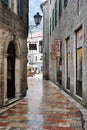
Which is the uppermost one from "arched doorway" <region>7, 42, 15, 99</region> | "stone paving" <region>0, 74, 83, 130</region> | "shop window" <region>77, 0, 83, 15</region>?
"shop window" <region>77, 0, 83, 15</region>

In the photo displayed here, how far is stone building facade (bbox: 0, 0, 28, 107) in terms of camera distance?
10711 mm

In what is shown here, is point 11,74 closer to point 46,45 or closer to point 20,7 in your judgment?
point 20,7

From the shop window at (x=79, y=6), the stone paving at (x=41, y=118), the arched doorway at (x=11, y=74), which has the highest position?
the shop window at (x=79, y=6)

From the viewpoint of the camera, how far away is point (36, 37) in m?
75.2

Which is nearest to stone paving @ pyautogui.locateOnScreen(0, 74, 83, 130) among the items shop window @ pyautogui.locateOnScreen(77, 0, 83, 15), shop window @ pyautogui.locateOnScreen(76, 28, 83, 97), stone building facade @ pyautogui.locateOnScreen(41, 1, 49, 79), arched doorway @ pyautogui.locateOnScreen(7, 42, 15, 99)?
shop window @ pyautogui.locateOnScreen(76, 28, 83, 97)

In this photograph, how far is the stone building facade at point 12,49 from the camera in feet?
35.1

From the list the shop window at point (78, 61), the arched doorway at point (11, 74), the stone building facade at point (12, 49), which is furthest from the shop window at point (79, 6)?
the arched doorway at point (11, 74)

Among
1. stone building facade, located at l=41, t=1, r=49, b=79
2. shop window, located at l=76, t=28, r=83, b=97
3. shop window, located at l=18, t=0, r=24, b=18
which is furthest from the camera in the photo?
stone building facade, located at l=41, t=1, r=49, b=79

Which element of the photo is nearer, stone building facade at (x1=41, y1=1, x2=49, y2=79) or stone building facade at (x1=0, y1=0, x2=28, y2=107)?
stone building facade at (x1=0, y1=0, x2=28, y2=107)

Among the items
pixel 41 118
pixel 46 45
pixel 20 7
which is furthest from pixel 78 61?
pixel 46 45

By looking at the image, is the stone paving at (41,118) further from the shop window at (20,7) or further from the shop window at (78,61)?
the shop window at (20,7)

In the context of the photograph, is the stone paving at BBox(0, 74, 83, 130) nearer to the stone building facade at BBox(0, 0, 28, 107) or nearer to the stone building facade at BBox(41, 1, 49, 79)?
the stone building facade at BBox(0, 0, 28, 107)

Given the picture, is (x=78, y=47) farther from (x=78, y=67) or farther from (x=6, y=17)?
(x=6, y=17)

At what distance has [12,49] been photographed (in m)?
12.8
